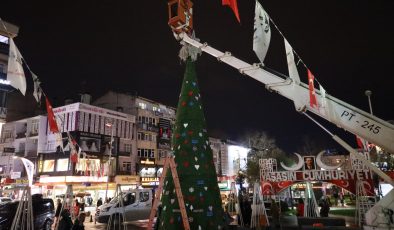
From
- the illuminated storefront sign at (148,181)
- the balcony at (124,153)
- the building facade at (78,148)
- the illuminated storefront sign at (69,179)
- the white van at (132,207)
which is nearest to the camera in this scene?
the white van at (132,207)

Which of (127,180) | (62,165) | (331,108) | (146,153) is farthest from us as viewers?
(146,153)

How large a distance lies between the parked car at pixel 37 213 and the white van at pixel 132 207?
3619 millimetres

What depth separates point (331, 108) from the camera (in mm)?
9578

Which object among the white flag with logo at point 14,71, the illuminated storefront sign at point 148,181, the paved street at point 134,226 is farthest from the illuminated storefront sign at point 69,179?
the white flag with logo at point 14,71

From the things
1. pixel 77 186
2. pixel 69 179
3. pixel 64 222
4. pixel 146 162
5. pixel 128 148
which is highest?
pixel 128 148

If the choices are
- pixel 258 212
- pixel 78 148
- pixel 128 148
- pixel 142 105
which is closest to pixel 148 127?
pixel 142 105

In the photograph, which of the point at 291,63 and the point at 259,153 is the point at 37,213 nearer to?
the point at 291,63

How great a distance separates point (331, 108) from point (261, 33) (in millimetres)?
2986

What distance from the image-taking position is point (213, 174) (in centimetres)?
970

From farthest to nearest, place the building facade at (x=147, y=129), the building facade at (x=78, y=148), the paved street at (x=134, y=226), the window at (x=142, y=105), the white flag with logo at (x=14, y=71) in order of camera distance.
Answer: the window at (x=142, y=105)
the building facade at (x=147, y=129)
the building facade at (x=78, y=148)
the paved street at (x=134, y=226)
the white flag with logo at (x=14, y=71)

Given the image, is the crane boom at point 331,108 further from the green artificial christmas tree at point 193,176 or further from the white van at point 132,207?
the white van at point 132,207

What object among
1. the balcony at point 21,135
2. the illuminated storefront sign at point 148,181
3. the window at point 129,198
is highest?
the balcony at point 21,135

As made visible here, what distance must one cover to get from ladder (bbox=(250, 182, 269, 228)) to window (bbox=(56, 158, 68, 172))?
3236 centimetres

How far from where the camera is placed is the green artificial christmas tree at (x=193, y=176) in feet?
29.7
